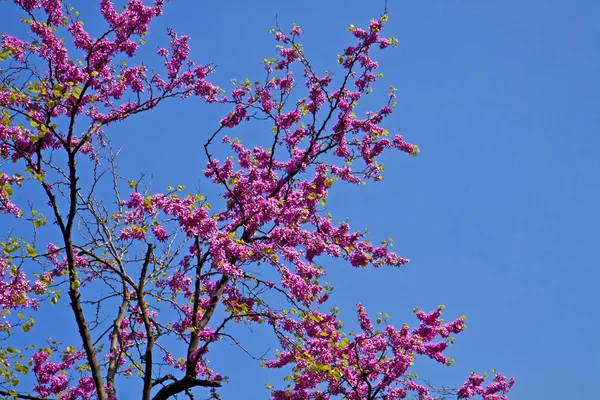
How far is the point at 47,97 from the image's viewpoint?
10891 millimetres

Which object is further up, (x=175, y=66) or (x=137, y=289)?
(x=175, y=66)

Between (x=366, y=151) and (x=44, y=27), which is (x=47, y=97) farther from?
(x=366, y=151)

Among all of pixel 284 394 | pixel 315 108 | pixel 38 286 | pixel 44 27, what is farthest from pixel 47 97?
pixel 284 394

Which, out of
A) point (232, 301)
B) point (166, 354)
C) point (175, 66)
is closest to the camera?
point (232, 301)

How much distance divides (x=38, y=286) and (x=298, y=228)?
5.48 meters

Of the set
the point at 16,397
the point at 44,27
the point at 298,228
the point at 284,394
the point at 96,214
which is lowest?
the point at 16,397

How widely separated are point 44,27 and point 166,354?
8.06 m

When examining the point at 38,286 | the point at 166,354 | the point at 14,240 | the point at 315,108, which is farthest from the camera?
the point at 315,108

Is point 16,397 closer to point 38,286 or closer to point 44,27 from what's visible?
point 38,286

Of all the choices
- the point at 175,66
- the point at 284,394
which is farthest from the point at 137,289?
the point at 284,394

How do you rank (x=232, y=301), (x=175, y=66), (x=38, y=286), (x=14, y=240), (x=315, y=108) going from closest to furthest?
1. (x=14, y=240)
2. (x=38, y=286)
3. (x=232, y=301)
4. (x=175, y=66)
5. (x=315, y=108)

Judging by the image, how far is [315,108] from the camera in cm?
1548

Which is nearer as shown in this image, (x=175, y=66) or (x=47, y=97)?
(x=47, y=97)

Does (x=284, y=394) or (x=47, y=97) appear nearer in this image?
(x=47, y=97)
